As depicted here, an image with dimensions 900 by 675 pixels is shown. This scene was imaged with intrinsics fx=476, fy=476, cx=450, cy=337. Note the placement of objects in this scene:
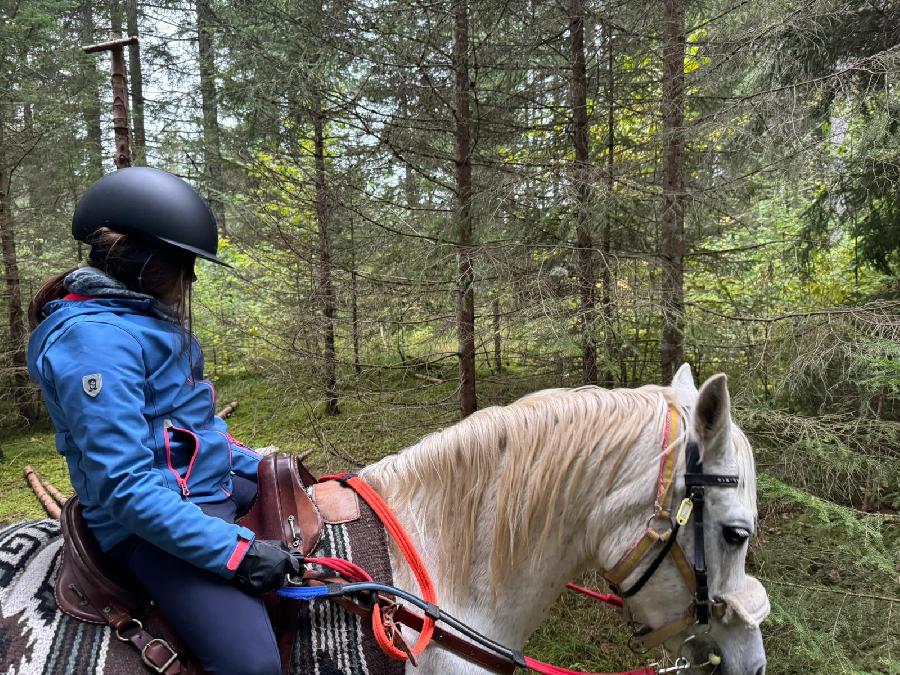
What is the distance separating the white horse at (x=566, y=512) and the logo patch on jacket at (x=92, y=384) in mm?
1093

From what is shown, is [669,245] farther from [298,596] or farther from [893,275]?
[298,596]

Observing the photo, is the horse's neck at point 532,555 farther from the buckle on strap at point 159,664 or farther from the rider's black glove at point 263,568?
the buckle on strap at point 159,664

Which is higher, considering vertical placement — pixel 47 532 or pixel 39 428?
pixel 47 532

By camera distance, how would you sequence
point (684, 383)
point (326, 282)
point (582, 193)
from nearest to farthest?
1. point (684, 383)
2. point (582, 193)
3. point (326, 282)

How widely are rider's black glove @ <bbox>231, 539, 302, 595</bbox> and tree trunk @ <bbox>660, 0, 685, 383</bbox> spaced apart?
382 cm

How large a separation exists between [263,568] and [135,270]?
3.62ft

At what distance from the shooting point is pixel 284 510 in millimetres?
1779

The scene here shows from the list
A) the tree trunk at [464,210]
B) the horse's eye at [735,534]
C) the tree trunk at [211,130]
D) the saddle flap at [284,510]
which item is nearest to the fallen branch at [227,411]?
the saddle flap at [284,510]

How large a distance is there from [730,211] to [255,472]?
5584 millimetres

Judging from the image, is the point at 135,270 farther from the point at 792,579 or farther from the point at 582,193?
the point at 792,579

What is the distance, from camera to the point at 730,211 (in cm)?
539

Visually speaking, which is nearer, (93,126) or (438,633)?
(438,633)

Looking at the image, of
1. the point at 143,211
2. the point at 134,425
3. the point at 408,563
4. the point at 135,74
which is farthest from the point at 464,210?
the point at 135,74

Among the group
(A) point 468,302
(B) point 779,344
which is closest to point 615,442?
(B) point 779,344
